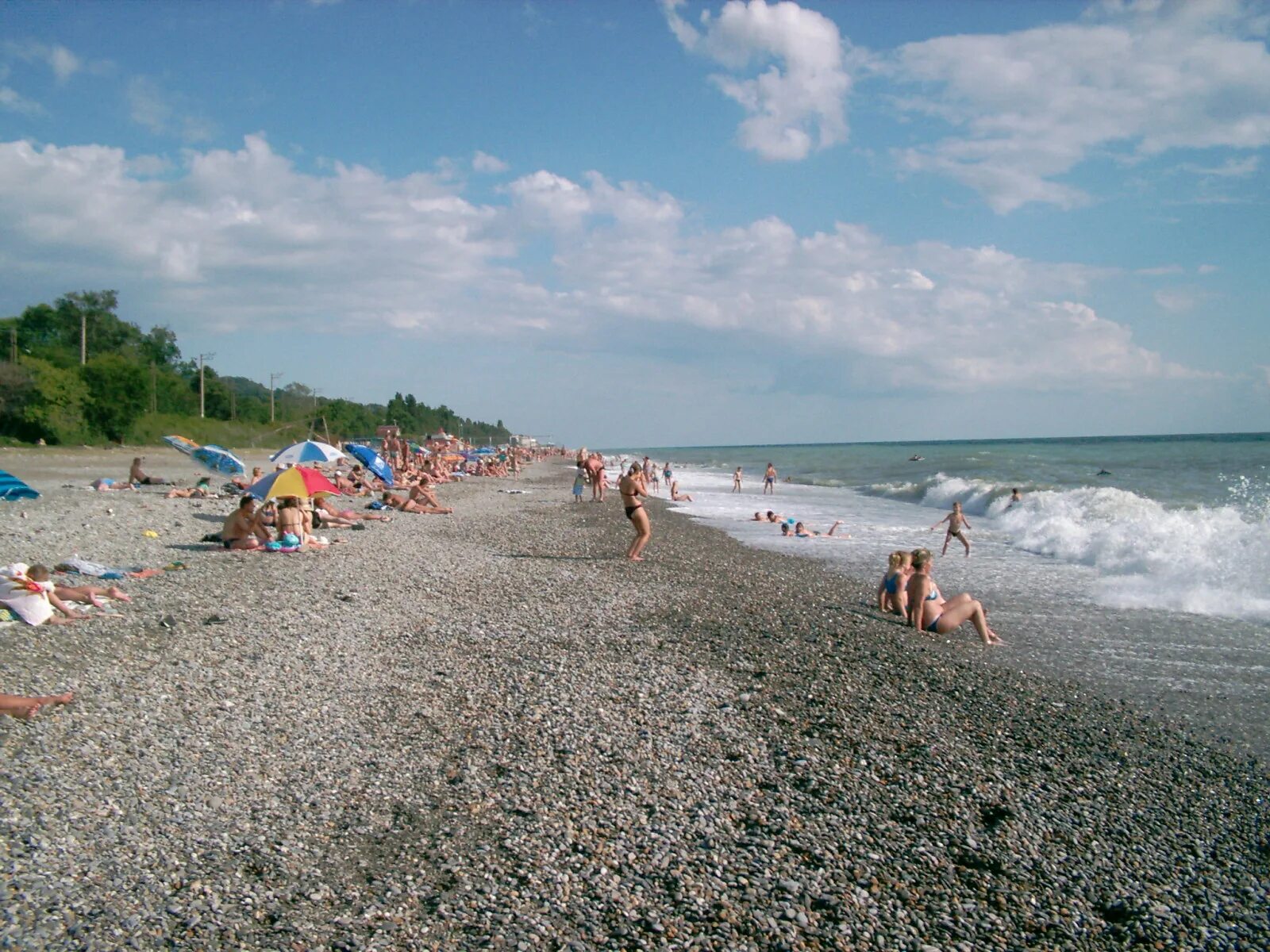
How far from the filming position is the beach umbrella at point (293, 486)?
13.0m

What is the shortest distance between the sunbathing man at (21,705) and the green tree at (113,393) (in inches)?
1811

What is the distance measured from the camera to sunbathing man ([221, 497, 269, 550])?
13.4 meters

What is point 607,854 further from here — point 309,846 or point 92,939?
point 92,939

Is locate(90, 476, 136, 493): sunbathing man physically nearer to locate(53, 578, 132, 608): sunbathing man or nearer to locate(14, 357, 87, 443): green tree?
locate(53, 578, 132, 608): sunbathing man

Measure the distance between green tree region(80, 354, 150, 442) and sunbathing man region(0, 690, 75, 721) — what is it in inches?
1811

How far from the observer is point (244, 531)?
44.3 ft

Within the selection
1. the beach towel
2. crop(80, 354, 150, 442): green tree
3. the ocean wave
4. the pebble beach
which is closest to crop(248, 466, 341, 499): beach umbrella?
the beach towel

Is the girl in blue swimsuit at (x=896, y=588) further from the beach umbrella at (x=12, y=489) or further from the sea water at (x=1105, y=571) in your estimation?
the beach umbrella at (x=12, y=489)

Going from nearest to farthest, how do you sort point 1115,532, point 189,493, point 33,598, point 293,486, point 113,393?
point 33,598 → point 293,486 → point 1115,532 → point 189,493 → point 113,393

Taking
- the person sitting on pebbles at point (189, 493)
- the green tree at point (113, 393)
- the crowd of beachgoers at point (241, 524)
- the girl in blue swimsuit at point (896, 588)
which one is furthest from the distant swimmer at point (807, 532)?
the green tree at point (113, 393)

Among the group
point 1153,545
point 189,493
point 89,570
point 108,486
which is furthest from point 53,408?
point 1153,545

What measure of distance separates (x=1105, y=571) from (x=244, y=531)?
15.2 meters

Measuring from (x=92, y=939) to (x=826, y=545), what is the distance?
51.8ft

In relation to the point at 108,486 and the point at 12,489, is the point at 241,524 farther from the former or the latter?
the point at 108,486
